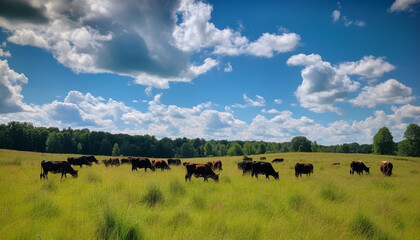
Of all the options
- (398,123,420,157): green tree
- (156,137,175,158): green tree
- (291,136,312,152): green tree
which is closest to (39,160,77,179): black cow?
(156,137,175,158): green tree

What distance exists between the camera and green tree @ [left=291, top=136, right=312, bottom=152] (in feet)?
400

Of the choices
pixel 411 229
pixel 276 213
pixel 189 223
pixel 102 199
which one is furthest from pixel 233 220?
pixel 411 229

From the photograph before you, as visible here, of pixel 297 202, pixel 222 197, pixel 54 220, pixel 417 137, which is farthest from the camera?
pixel 417 137

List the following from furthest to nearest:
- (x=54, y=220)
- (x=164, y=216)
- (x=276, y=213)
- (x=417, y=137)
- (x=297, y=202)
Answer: (x=417, y=137), (x=297, y=202), (x=276, y=213), (x=164, y=216), (x=54, y=220)

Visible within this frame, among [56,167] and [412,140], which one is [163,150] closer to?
[56,167]

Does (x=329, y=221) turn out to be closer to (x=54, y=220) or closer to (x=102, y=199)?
(x=102, y=199)

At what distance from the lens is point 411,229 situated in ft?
21.6

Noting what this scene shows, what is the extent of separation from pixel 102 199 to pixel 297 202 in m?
6.75

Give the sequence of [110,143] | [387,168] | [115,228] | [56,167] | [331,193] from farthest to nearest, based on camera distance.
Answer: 1. [110,143]
2. [387,168]
3. [56,167]
4. [331,193]
5. [115,228]

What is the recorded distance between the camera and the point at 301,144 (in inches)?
4906

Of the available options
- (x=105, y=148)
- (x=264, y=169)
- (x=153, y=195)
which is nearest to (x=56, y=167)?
(x=153, y=195)

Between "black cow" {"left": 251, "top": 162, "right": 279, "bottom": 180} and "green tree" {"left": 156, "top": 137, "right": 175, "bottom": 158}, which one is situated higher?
"black cow" {"left": 251, "top": 162, "right": 279, "bottom": 180}

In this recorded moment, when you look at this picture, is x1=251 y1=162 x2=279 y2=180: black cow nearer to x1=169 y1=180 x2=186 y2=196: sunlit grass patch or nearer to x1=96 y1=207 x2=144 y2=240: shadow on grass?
x1=169 y1=180 x2=186 y2=196: sunlit grass patch

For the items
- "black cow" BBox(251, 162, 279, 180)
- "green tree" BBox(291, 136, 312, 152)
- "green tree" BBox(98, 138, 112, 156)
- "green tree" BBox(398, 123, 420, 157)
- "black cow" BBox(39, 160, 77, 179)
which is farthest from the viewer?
"green tree" BBox(291, 136, 312, 152)
